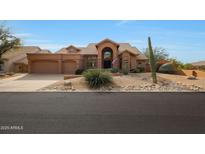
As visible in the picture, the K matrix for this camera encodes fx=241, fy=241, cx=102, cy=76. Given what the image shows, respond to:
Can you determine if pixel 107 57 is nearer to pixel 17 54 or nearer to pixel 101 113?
pixel 17 54

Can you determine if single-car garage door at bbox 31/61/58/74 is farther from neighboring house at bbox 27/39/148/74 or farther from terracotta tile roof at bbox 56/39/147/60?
terracotta tile roof at bbox 56/39/147/60

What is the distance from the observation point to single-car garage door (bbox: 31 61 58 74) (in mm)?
20359

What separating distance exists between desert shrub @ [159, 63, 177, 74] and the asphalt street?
9873mm

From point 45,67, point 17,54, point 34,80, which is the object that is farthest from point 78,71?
point 17,54

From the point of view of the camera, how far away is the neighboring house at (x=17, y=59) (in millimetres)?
22484

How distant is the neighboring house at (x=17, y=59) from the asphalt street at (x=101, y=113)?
891cm

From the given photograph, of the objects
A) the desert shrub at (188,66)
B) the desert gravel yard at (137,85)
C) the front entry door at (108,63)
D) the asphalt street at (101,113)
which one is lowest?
the asphalt street at (101,113)

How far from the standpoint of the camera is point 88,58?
22.4m

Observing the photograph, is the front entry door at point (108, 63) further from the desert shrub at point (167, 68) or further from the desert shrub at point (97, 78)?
the desert shrub at point (97, 78)

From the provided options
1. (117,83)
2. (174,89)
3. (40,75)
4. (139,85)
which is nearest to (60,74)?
(40,75)

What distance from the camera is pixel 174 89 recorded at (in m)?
16.3

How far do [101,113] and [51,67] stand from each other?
38.2 ft

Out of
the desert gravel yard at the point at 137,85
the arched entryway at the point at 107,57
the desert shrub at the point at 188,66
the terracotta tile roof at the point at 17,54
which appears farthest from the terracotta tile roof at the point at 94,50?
the terracotta tile roof at the point at 17,54

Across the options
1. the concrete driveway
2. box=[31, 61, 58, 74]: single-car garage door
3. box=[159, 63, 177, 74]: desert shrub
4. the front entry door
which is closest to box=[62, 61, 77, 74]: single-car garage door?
box=[31, 61, 58, 74]: single-car garage door
